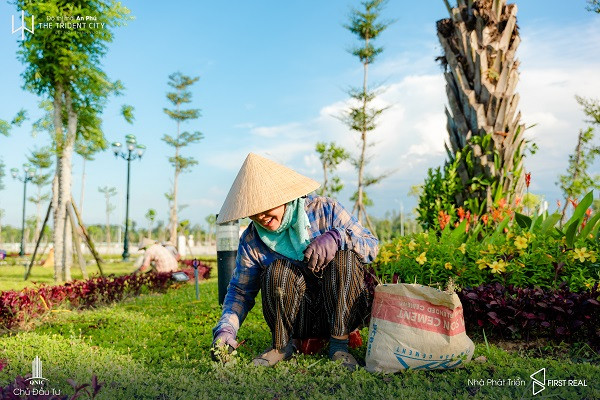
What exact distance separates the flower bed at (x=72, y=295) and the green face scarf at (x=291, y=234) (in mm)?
3310

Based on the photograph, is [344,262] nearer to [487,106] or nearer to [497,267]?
[497,267]

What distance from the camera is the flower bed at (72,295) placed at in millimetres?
5047

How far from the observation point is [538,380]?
275cm

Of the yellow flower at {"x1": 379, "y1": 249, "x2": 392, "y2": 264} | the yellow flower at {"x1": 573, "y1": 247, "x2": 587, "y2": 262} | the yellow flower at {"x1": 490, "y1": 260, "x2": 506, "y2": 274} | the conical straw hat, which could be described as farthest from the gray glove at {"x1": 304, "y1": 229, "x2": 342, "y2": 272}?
the yellow flower at {"x1": 573, "y1": 247, "x2": 587, "y2": 262}

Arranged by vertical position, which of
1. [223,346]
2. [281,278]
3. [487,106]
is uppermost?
[487,106]

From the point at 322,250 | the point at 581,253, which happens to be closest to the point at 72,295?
the point at 322,250

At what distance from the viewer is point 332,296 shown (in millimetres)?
2990

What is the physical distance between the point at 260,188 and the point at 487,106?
433 centimetres

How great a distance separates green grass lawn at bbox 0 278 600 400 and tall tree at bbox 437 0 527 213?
3.01 m

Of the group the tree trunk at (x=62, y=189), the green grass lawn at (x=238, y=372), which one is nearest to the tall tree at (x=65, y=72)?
the tree trunk at (x=62, y=189)

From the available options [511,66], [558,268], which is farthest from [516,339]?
[511,66]

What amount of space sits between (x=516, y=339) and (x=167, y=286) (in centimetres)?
630

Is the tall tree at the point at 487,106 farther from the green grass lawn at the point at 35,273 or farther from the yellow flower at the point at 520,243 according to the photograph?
the green grass lawn at the point at 35,273

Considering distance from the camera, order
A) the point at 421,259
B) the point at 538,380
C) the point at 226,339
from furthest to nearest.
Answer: the point at 421,259, the point at 226,339, the point at 538,380
